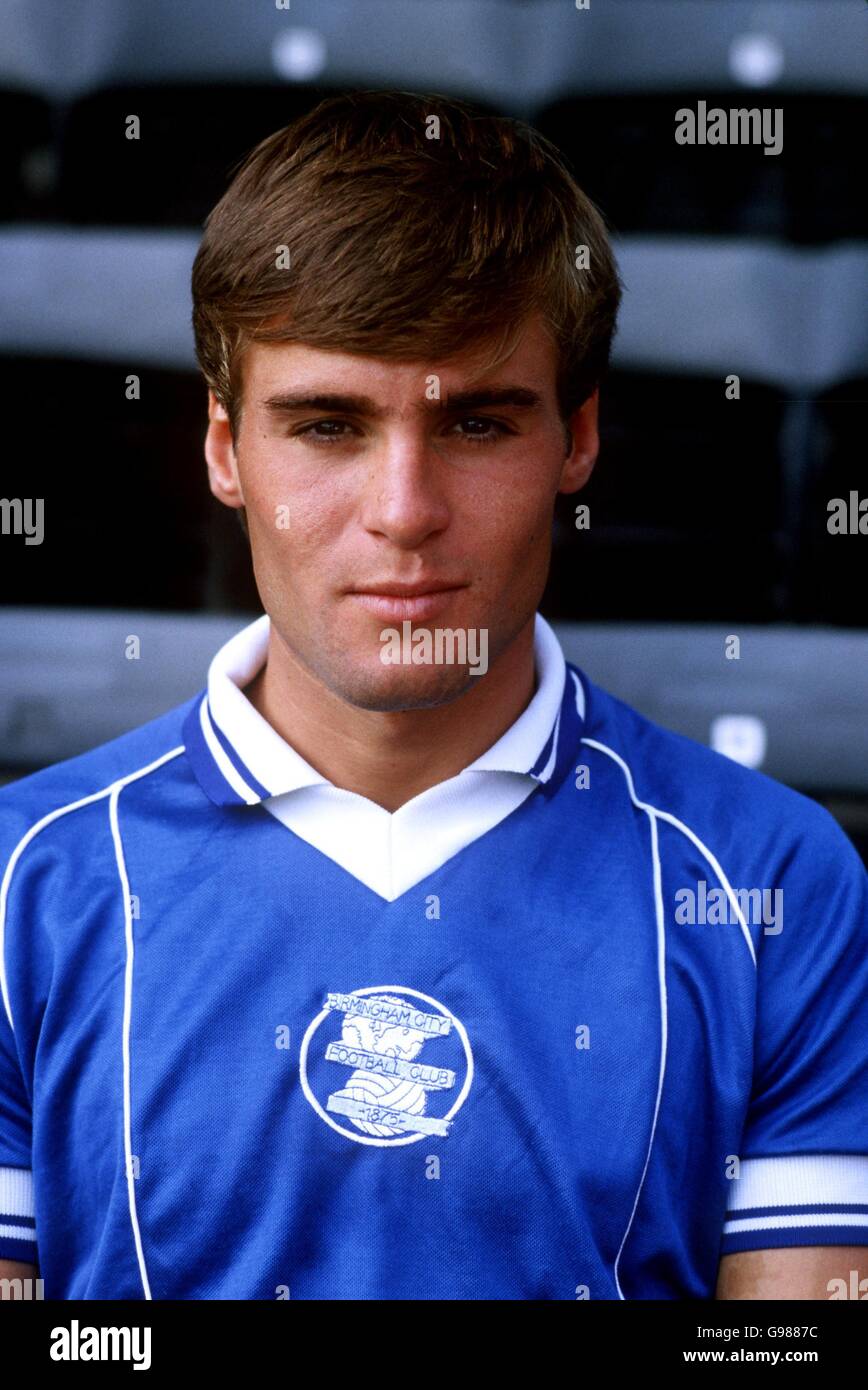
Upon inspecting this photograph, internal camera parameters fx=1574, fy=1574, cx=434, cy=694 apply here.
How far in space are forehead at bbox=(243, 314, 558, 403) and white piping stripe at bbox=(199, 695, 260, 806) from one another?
312 millimetres

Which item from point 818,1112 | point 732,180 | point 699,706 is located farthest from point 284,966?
point 732,180

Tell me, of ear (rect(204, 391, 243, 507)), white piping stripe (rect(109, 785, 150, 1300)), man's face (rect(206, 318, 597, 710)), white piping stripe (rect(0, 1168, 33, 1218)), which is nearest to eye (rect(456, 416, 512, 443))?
man's face (rect(206, 318, 597, 710))

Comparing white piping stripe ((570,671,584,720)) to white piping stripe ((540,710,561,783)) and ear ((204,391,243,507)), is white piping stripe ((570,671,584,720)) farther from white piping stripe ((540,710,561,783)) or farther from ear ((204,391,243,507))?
ear ((204,391,243,507))

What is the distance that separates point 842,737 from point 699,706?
0.16 metres

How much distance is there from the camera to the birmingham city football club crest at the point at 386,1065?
134cm

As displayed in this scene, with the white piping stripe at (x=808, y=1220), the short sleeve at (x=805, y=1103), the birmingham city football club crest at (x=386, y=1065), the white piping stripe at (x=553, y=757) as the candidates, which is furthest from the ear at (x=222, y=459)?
the white piping stripe at (x=808, y=1220)

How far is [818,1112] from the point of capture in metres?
1.38

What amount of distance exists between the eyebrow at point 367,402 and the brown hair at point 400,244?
3 cm

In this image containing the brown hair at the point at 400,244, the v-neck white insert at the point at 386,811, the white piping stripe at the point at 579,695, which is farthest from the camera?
the white piping stripe at the point at 579,695

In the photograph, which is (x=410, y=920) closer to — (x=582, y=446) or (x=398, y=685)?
(x=398, y=685)

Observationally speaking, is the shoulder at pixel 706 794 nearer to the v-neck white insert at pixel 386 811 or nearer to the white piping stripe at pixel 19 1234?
the v-neck white insert at pixel 386 811

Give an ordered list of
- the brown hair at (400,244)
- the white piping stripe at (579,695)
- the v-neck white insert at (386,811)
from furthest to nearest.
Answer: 1. the white piping stripe at (579,695)
2. the v-neck white insert at (386,811)
3. the brown hair at (400,244)

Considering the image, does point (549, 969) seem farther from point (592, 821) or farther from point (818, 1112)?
point (818, 1112)

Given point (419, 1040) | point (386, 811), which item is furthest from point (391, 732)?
point (419, 1040)
